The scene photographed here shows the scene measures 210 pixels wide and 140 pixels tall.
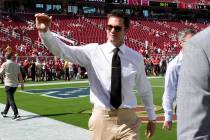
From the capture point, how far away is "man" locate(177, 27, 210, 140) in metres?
1.45

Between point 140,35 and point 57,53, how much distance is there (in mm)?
42497

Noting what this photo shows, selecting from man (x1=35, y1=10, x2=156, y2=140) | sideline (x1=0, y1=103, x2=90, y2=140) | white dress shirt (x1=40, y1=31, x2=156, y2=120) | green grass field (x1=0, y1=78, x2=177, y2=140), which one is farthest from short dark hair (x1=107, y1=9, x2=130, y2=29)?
green grass field (x1=0, y1=78, x2=177, y2=140)

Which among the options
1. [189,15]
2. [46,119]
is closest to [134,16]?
[189,15]

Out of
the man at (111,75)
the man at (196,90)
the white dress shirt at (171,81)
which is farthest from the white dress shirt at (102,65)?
the man at (196,90)

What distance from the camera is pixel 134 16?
51906 millimetres

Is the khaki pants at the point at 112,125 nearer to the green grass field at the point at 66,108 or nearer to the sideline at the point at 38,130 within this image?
the sideline at the point at 38,130

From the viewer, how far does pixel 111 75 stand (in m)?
4.36

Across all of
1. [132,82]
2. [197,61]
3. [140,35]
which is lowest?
[140,35]

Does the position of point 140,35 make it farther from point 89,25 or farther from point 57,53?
point 57,53

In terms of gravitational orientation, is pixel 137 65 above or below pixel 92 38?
above

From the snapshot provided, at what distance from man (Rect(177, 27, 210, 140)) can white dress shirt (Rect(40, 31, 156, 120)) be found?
275 cm

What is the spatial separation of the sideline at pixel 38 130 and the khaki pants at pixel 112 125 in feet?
13.8

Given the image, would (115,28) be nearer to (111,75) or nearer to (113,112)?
(111,75)

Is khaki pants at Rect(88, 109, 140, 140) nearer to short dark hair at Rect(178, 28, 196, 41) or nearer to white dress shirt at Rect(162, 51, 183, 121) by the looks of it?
white dress shirt at Rect(162, 51, 183, 121)
